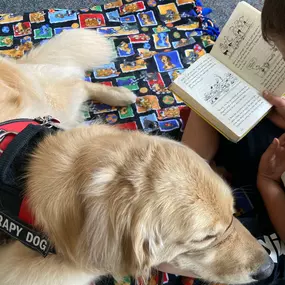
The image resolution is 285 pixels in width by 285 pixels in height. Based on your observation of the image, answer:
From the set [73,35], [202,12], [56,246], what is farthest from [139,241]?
[202,12]

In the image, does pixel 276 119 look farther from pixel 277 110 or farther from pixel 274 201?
pixel 274 201

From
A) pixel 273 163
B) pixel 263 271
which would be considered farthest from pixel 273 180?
pixel 263 271

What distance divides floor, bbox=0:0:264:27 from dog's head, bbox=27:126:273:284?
135 centimetres

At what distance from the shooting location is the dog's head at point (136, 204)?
0.75m

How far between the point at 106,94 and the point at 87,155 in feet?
2.59

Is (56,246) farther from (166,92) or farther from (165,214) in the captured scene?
(166,92)

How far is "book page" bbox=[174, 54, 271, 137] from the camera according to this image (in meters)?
1.25

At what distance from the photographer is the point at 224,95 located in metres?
1.30

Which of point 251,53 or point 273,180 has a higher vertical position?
point 251,53

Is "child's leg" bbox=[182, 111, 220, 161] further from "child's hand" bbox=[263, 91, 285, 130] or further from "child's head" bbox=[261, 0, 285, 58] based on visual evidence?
"child's head" bbox=[261, 0, 285, 58]

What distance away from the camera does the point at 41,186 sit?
802 mm

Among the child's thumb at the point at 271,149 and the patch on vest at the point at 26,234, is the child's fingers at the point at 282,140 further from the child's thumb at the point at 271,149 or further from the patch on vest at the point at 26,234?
the patch on vest at the point at 26,234

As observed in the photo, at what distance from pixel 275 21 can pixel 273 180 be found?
49 cm

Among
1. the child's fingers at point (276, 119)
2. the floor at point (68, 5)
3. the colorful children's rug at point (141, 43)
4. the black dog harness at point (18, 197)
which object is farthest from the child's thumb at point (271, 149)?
the floor at point (68, 5)
